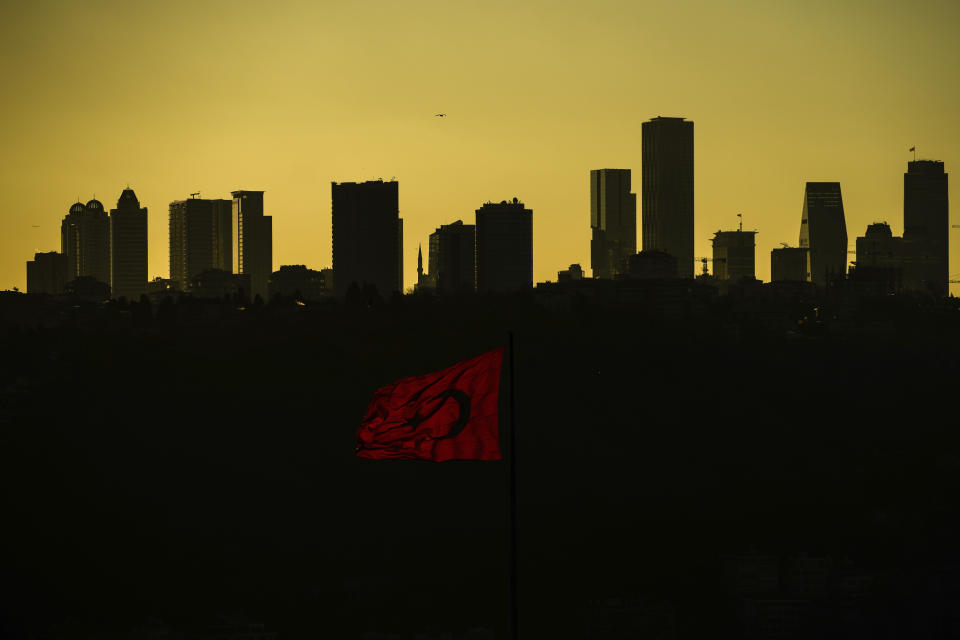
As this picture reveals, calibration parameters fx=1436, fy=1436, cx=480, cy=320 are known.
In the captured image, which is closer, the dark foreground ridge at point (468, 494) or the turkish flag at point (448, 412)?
the turkish flag at point (448, 412)

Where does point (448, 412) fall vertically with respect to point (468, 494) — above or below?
above

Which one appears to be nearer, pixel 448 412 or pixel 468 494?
pixel 448 412

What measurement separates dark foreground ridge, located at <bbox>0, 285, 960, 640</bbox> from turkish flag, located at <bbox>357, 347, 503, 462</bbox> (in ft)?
295

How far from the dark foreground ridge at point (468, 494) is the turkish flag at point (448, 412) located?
89869 mm

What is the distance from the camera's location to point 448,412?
21.7m

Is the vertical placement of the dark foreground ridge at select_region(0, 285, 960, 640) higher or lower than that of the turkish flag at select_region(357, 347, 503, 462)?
lower

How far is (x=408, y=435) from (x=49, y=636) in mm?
94446

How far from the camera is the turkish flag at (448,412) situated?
844 inches

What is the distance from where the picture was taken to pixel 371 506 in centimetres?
12712

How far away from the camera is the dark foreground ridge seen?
117 meters

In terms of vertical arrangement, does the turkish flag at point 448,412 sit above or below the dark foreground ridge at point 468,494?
above

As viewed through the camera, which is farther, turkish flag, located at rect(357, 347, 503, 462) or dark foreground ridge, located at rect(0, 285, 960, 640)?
dark foreground ridge, located at rect(0, 285, 960, 640)

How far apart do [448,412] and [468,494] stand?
357 feet

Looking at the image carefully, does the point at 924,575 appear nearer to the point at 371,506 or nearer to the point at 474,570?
the point at 474,570
